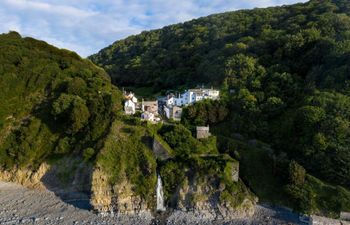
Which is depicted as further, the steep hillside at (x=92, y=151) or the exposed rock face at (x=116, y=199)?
the steep hillside at (x=92, y=151)

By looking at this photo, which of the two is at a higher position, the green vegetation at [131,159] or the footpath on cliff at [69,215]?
the green vegetation at [131,159]

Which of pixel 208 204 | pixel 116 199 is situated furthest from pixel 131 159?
pixel 208 204

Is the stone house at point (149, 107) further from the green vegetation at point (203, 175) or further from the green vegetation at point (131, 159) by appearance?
the green vegetation at point (203, 175)

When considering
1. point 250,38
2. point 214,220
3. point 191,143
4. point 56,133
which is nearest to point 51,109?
point 56,133

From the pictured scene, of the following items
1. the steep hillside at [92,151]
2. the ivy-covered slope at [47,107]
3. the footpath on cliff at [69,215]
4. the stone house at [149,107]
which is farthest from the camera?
the stone house at [149,107]

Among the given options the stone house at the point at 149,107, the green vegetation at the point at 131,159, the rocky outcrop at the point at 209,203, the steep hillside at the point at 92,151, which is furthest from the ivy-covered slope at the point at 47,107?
the rocky outcrop at the point at 209,203

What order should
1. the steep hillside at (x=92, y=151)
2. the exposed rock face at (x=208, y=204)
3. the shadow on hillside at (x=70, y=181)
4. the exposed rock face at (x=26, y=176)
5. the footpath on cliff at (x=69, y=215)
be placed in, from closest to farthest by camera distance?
the footpath on cliff at (x=69, y=215) < the exposed rock face at (x=208, y=204) < the steep hillside at (x=92, y=151) < the shadow on hillside at (x=70, y=181) < the exposed rock face at (x=26, y=176)

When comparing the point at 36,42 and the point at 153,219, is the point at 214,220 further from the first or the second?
the point at 36,42

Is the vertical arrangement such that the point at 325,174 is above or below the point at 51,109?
below
